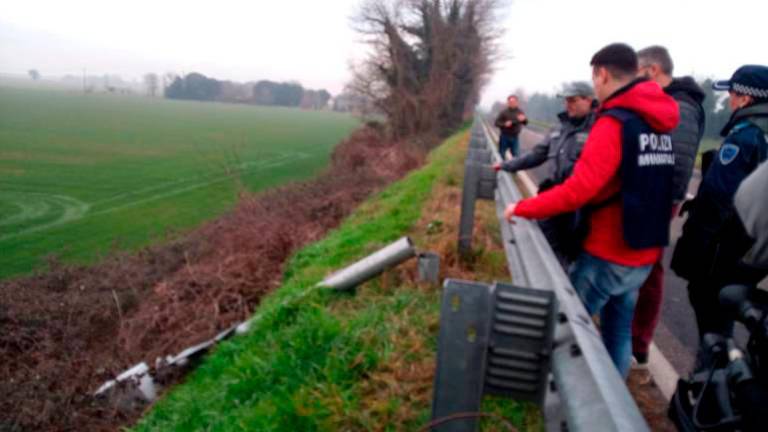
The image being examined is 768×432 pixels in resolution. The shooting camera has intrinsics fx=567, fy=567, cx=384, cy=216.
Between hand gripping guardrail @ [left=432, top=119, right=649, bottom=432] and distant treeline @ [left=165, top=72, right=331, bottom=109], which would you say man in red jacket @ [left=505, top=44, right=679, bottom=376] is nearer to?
hand gripping guardrail @ [left=432, top=119, right=649, bottom=432]

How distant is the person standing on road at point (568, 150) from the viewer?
11.0 feet

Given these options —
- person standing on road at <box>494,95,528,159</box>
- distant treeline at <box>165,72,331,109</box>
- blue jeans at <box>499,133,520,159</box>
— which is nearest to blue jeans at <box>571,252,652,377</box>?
person standing on road at <box>494,95,528,159</box>

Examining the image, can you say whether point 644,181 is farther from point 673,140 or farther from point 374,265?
point 374,265

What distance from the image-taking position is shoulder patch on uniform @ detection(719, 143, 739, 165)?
3074 millimetres

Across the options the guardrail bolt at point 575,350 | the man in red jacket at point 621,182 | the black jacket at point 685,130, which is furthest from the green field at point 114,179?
the guardrail bolt at point 575,350

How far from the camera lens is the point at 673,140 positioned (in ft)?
11.8

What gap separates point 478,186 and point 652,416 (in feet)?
6.16

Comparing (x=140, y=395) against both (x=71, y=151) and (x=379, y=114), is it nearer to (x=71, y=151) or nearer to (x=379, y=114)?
(x=379, y=114)

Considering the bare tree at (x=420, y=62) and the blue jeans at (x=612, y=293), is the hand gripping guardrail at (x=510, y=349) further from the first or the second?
the bare tree at (x=420, y=62)

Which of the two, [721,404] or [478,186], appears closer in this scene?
[721,404]

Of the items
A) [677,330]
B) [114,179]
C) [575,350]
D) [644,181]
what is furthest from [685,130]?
[114,179]

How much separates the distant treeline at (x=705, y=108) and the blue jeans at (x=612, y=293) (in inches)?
46.0

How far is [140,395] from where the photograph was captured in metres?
5.15

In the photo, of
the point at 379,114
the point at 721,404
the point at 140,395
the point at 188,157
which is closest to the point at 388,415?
the point at 721,404
